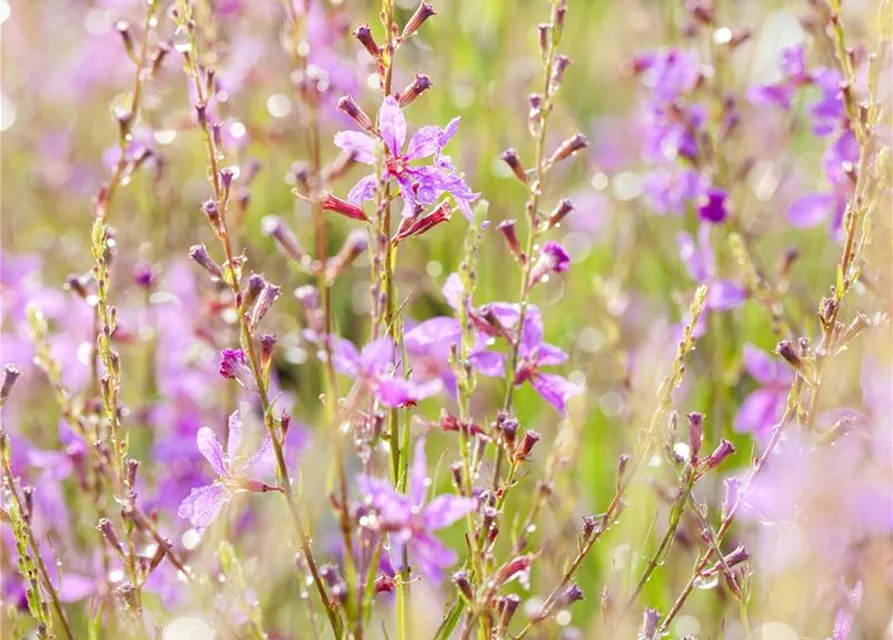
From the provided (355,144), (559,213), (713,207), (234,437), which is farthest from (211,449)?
(713,207)

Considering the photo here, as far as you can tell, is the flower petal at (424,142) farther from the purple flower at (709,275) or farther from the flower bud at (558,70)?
the purple flower at (709,275)

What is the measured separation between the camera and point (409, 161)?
1387mm

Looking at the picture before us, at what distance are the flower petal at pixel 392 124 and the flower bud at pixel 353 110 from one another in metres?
0.02

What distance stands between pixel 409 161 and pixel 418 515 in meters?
A: 0.45

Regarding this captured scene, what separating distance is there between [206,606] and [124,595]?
21 centimetres

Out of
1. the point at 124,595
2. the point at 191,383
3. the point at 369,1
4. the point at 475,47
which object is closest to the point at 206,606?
the point at 124,595

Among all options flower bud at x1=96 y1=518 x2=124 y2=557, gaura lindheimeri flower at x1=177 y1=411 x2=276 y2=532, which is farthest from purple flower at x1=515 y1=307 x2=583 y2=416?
flower bud at x1=96 y1=518 x2=124 y2=557

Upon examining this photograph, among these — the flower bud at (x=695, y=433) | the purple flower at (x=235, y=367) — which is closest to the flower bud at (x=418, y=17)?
the purple flower at (x=235, y=367)

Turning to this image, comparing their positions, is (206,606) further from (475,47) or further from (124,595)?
(475,47)

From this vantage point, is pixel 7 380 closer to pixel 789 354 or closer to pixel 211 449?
pixel 211 449

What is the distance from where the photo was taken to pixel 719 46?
2355 millimetres

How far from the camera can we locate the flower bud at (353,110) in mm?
1262

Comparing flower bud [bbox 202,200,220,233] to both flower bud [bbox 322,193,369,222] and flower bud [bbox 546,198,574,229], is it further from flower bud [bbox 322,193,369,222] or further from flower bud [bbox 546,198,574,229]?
flower bud [bbox 546,198,574,229]

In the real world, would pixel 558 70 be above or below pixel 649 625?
above
